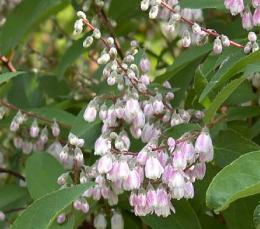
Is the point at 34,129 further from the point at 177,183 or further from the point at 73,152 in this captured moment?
the point at 177,183

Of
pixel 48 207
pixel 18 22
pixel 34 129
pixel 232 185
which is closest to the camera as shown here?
pixel 232 185

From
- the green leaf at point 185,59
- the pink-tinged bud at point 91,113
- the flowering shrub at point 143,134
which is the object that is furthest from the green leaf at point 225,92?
the green leaf at point 185,59

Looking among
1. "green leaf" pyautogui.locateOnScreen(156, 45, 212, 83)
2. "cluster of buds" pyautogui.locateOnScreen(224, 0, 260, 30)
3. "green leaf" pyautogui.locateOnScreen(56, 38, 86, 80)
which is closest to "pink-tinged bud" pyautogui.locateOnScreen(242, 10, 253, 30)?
"cluster of buds" pyautogui.locateOnScreen(224, 0, 260, 30)

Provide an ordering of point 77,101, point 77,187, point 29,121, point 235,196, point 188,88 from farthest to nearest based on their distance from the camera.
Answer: point 77,101, point 188,88, point 29,121, point 77,187, point 235,196

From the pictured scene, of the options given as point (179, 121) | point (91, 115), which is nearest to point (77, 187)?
point (91, 115)

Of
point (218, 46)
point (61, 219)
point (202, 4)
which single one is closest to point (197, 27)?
point (218, 46)

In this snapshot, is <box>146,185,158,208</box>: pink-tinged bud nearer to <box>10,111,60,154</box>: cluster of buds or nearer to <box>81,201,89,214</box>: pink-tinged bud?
Result: <box>81,201,89,214</box>: pink-tinged bud

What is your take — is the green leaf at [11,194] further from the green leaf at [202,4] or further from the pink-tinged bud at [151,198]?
the green leaf at [202,4]

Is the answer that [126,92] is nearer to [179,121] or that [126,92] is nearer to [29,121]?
→ [179,121]
